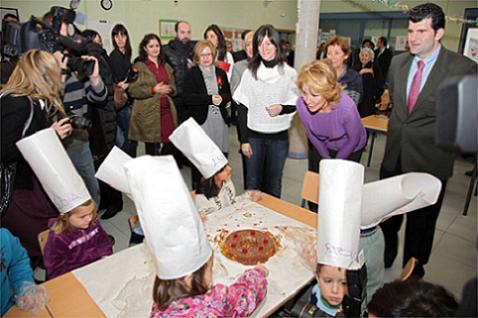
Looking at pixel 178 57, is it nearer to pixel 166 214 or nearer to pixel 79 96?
pixel 79 96

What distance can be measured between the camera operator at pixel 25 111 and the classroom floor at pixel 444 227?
538mm

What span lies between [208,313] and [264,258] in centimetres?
33

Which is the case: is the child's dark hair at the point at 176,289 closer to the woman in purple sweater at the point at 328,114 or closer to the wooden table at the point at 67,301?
the wooden table at the point at 67,301

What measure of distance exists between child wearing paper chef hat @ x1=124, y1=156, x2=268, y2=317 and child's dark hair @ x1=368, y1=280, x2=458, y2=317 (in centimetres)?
29

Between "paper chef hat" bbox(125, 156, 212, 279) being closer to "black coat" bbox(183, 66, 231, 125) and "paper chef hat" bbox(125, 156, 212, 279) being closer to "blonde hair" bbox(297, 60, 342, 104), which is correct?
"blonde hair" bbox(297, 60, 342, 104)

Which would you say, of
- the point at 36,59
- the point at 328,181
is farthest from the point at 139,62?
the point at 328,181

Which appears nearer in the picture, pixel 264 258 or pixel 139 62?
pixel 264 258

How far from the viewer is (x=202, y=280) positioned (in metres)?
0.72

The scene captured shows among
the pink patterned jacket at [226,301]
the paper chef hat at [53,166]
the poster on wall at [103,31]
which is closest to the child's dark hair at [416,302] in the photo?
the pink patterned jacket at [226,301]

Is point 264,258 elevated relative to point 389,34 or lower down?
lower down

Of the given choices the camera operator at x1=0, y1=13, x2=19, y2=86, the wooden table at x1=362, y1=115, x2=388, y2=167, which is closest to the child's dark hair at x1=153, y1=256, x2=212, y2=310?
the camera operator at x1=0, y1=13, x2=19, y2=86

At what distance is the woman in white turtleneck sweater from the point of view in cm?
147

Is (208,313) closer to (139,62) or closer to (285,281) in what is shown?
(285,281)

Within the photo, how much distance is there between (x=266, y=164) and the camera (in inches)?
68.6
